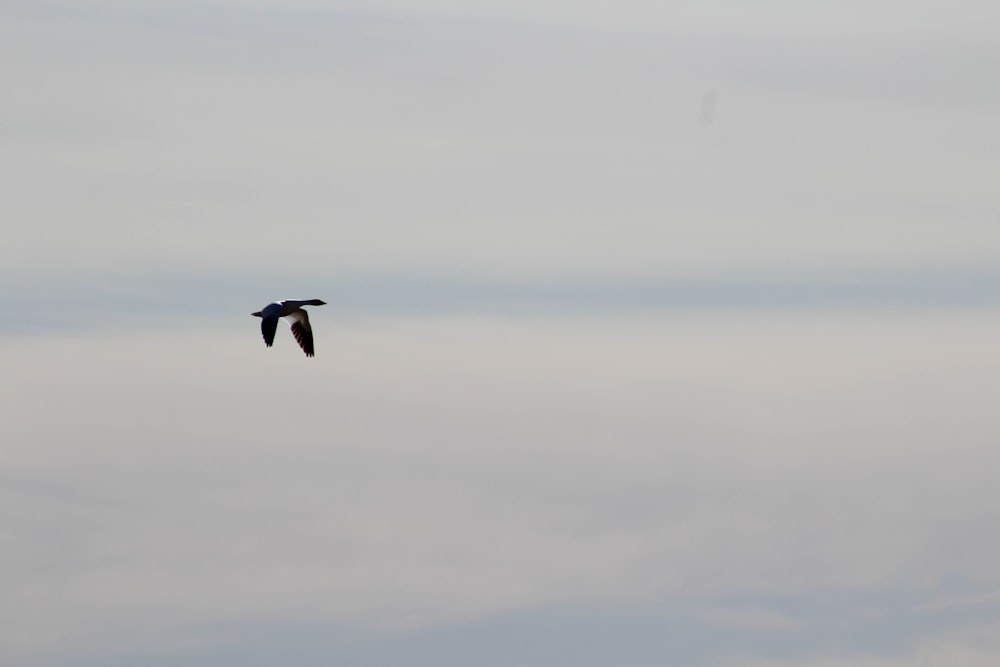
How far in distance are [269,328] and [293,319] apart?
21772mm

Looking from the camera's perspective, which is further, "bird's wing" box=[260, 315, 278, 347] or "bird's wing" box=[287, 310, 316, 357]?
"bird's wing" box=[287, 310, 316, 357]

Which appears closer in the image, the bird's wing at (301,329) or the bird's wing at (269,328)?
the bird's wing at (269,328)

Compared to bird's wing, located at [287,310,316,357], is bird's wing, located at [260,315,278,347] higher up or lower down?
lower down

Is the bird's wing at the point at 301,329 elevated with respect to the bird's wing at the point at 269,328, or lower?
elevated

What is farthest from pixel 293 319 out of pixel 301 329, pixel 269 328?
pixel 269 328

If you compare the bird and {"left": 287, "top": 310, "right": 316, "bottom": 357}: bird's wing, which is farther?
{"left": 287, "top": 310, "right": 316, "bottom": 357}: bird's wing

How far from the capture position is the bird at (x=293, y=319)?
141750 millimetres

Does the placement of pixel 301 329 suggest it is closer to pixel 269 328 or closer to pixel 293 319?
pixel 293 319

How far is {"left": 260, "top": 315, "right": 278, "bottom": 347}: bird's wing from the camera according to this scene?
139 m

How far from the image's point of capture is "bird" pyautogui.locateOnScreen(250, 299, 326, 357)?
142 metres

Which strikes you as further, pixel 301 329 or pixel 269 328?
pixel 301 329

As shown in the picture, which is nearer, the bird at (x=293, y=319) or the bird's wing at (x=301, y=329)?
the bird at (x=293, y=319)

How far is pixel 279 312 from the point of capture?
14925 centimetres

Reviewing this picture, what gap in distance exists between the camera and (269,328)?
142 m
